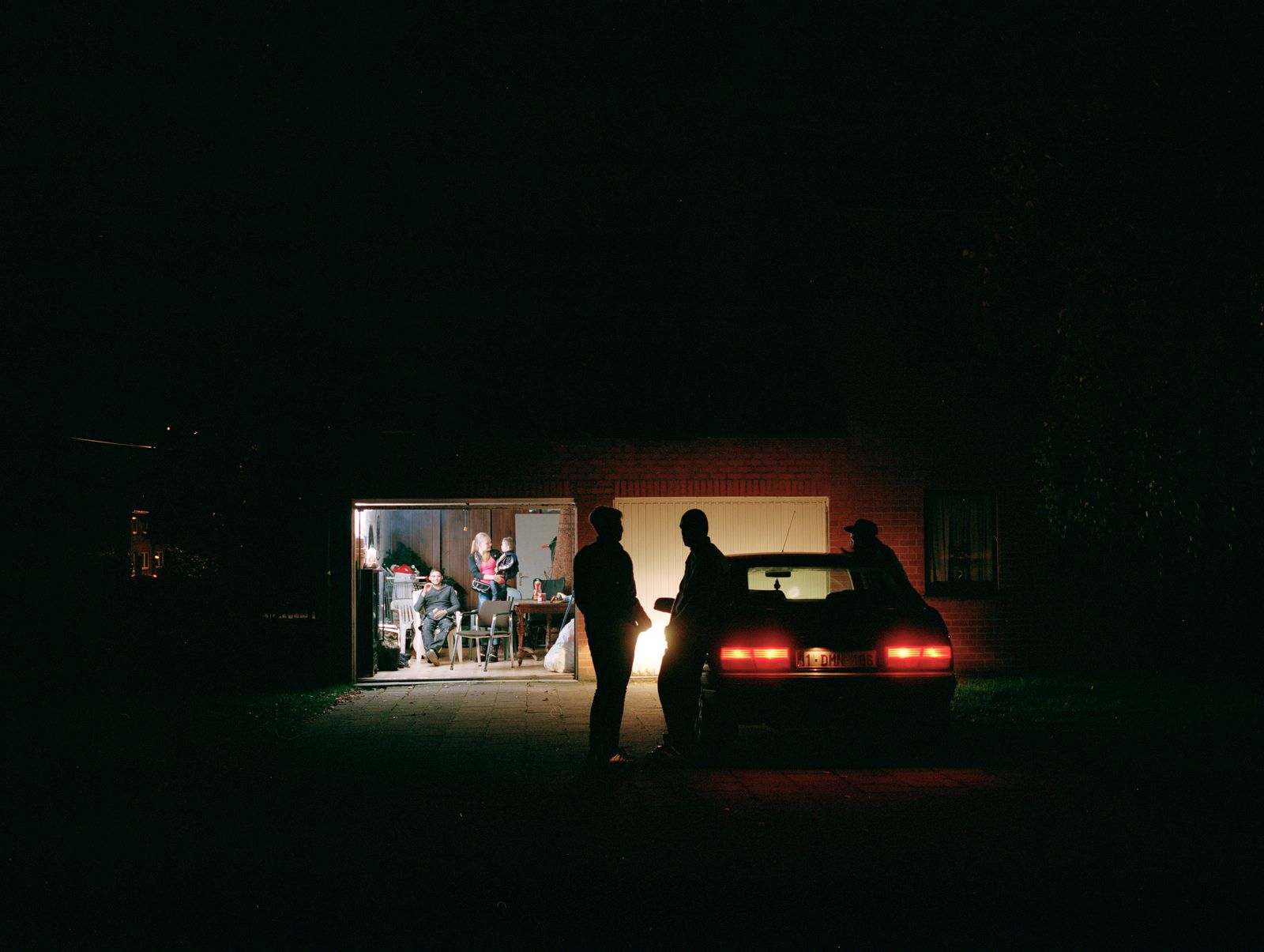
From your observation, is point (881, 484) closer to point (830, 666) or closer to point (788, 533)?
point (788, 533)

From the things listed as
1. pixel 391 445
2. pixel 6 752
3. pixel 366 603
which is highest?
pixel 391 445

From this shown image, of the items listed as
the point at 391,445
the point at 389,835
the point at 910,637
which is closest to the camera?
the point at 389,835

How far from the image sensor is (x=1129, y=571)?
1366cm

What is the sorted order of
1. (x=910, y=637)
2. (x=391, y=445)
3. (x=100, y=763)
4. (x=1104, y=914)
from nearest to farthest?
(x=1104, y=914) < (x=910, y=637) < (x=100, y=763) < (x=391, y=445)

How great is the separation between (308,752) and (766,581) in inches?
213

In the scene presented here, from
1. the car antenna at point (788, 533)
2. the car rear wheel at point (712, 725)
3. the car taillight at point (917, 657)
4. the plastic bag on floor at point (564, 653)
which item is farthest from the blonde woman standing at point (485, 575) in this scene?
the car taillight at point (917, 657)

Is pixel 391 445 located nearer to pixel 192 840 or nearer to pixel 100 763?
pixel 100 763

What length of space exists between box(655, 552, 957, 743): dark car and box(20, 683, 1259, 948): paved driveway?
0.42 m

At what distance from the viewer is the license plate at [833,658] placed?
7.63 meters

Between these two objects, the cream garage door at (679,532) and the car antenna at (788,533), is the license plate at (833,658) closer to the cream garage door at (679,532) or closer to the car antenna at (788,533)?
the cream garage door at (679,532)

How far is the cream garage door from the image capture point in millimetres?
13656

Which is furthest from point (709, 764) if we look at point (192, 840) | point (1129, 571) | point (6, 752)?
point (1129, 571)

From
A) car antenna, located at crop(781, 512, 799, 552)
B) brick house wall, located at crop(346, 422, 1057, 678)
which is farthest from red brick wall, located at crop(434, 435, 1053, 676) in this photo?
car antenna, located at crop(781, 512, 799, 552)

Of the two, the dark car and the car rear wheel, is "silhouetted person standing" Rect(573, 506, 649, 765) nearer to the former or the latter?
the dark car
